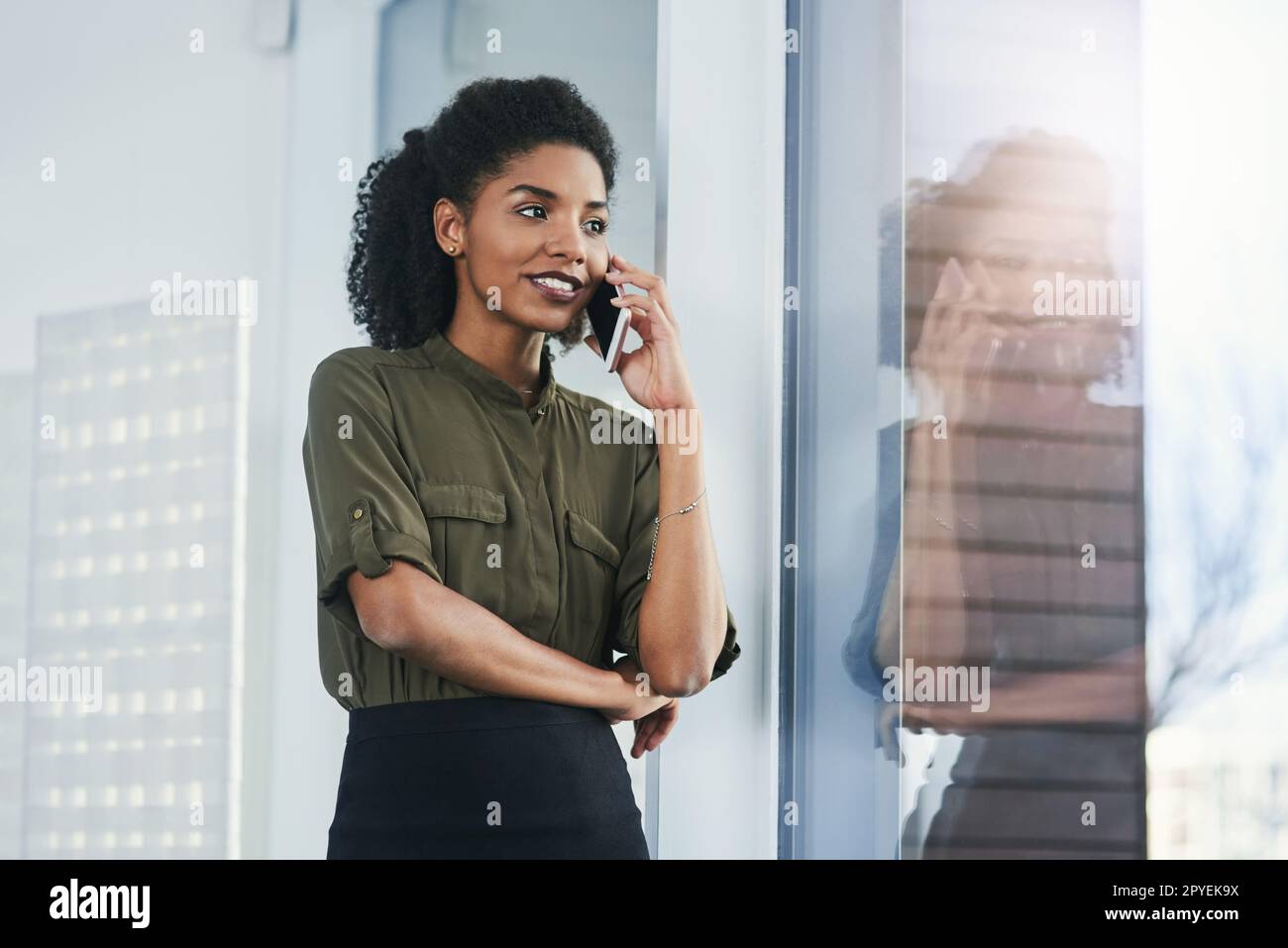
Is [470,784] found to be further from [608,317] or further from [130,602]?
[608,317]

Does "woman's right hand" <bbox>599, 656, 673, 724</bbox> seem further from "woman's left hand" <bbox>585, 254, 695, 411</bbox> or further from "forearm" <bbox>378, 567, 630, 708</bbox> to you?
"woman's left hand" <bbox>585, 254, 695, 411</bbox>

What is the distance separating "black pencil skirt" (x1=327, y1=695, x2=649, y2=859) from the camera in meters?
1.94

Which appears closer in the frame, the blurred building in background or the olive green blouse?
the olive green blouse

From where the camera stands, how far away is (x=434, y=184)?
6.99 feet

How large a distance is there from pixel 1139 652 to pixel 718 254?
1.01 m

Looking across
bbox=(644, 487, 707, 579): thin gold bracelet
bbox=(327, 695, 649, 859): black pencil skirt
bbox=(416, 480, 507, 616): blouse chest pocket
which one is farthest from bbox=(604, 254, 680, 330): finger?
bbox=(327, 695, 649, 859): black pencil skirt

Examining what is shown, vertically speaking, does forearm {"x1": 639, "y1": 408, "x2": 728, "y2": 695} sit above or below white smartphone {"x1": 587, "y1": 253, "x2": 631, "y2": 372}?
below

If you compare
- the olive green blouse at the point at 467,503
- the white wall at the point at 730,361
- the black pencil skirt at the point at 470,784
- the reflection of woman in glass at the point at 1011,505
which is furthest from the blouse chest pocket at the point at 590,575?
the reflection of woman in glass at the point at 1011,505

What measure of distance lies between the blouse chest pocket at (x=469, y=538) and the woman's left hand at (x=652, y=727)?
1.17ft

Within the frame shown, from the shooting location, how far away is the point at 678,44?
234 centimetres

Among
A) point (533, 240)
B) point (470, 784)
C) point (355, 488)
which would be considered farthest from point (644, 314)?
point (470, 784)

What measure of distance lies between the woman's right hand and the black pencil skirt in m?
0.07

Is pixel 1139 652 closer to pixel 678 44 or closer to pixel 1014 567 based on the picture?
pixel 1014 567
